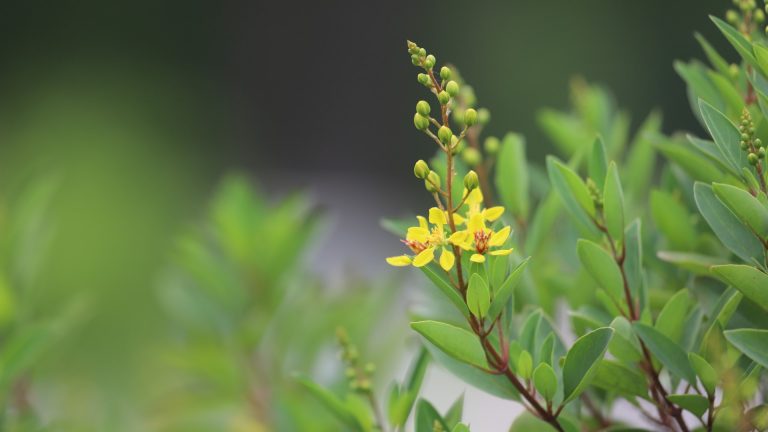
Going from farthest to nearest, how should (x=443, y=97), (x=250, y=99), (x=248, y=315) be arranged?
(x=250, y=99) < (x=248, y=315) < (x=443, y=97)

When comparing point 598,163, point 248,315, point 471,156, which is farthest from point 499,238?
point 248,315

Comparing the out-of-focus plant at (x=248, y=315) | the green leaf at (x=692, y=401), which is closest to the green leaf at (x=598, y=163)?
the green leaf at (x=692, y=401)

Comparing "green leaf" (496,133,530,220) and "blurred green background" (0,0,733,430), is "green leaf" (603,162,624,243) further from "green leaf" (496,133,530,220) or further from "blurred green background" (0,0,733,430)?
"blurred green background" (0,0,733,430)

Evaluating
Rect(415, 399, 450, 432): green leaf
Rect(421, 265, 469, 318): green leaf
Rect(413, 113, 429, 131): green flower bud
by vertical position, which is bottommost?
Rect(415, 399, 450, 432): green leaf

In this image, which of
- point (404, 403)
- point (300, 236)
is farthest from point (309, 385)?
point (300, 236)

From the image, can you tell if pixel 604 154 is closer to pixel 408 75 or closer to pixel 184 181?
pixel 184 181

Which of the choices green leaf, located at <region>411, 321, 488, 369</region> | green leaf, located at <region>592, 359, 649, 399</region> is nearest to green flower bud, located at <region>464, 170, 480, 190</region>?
green leaf, located at <region>411, 321, 488, 369</region>

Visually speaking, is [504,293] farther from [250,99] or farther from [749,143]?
[250,99]
